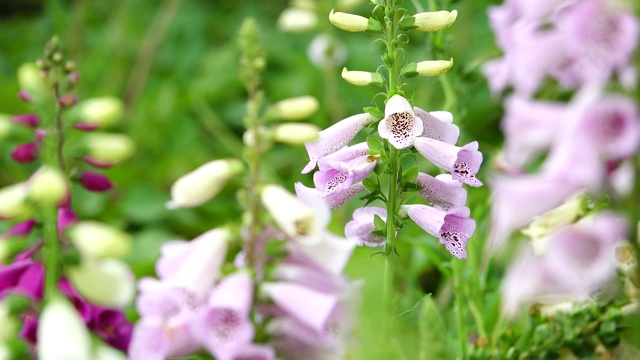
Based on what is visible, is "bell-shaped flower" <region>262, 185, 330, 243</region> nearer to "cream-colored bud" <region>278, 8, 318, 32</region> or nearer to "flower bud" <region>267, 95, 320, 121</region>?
"flower bud" <region>267, 95, 320, 121</region>

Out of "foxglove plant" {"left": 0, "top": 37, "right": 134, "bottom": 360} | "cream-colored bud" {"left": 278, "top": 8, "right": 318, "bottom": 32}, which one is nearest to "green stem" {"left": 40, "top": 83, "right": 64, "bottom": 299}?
"foxglove plant" {"left": 0, "top": 37, "right": 134, "bottom": 360}

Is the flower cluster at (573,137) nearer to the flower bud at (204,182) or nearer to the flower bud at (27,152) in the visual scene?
the flower bud at (204,182)

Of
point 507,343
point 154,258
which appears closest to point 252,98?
point 507,343

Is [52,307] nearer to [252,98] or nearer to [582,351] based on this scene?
[252,98]

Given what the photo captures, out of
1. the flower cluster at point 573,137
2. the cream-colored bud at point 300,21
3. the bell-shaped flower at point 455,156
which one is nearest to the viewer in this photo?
the flower cluster at point 573,137

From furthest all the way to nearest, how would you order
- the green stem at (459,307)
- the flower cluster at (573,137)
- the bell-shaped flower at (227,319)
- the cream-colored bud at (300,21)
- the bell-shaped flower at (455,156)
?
the cream-colored bud at (300,21), the green stem at (459,307), the bell-shaped flower at (455,156), the bell-shaped flower at (227,319), the flower cluster at (573,137)

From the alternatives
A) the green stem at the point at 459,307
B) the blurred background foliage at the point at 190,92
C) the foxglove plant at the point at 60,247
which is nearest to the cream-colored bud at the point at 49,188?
the foxglove plant at the point at 60,247
